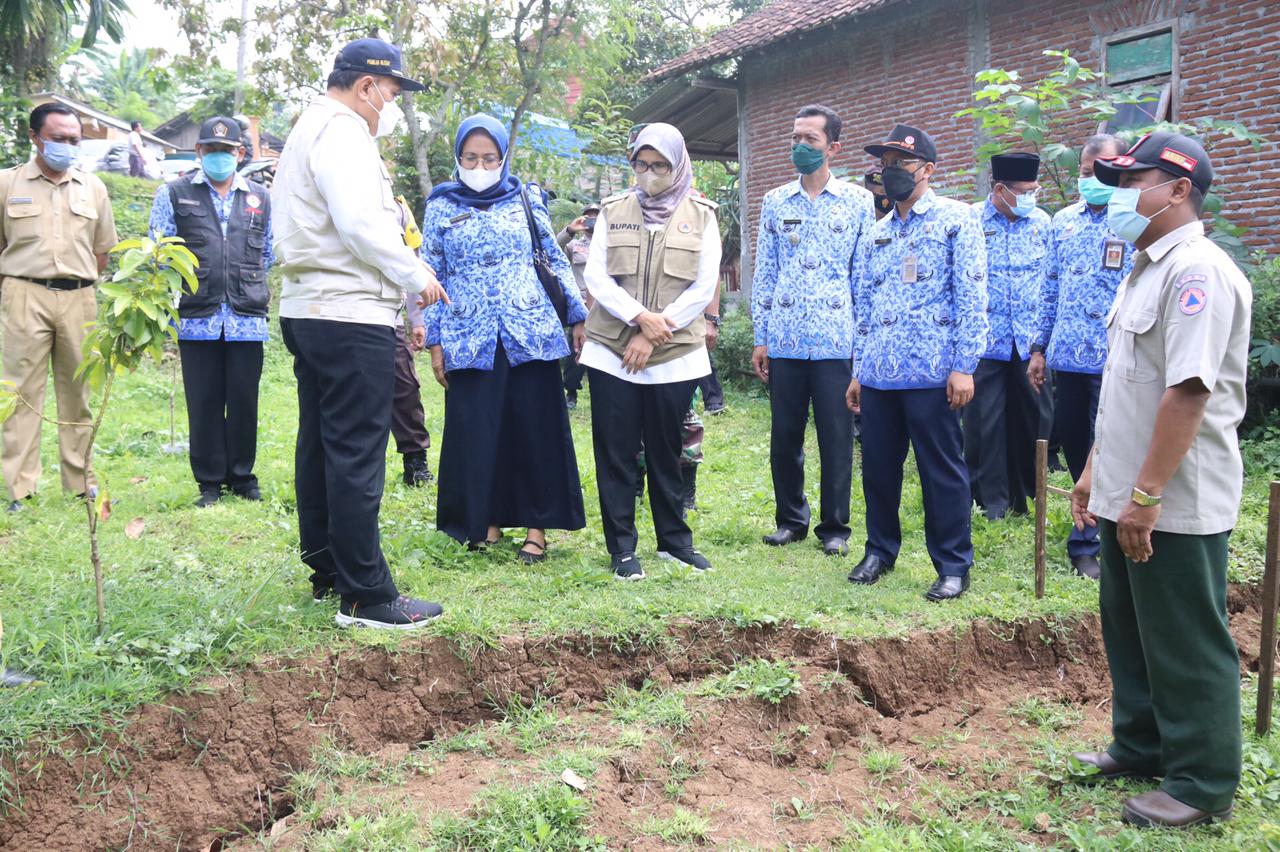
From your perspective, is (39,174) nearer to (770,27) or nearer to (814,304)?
(814,304)

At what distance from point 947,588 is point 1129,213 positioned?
6.78ft

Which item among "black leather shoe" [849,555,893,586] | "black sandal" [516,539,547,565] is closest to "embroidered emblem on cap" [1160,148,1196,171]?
"black leather shoe" [849,555,893,586]

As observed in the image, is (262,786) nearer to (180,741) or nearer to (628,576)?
(180,741)

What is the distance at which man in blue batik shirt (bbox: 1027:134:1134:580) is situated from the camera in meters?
4.93

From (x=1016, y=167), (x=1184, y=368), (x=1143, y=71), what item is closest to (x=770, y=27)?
(x=1143, y=71)

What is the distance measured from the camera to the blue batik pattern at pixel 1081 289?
4949mm

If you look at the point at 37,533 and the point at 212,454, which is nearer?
the point at 37,533

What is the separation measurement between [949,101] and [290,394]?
8.21 m

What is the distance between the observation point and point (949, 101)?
11484 millimetres

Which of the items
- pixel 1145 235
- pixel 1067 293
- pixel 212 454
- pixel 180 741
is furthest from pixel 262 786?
pixel 1067 293

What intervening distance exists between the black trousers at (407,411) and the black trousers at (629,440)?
2.02 metres

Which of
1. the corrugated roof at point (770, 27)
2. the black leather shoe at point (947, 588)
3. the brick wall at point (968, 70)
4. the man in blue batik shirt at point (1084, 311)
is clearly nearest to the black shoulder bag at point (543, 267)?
the black leather shoe at point (947, 588)

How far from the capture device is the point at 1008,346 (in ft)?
18.9

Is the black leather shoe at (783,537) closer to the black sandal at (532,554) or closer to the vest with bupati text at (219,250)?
the black sandal at (532,554)
